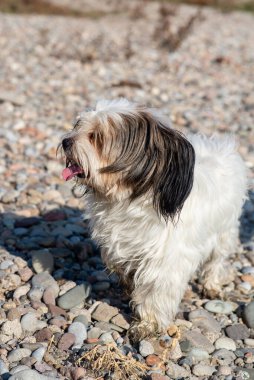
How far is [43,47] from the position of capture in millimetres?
11305

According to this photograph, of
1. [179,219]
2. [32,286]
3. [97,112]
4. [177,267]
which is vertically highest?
[97,112]

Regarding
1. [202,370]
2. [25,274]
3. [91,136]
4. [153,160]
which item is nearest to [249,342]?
[202,370]

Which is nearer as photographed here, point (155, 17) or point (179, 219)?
point (179, 219)

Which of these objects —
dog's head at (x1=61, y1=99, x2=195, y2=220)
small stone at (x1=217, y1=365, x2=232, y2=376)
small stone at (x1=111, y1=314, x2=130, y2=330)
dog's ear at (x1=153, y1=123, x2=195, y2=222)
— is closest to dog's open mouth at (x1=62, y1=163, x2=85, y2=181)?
dog's head at (x1=61, y1=99, x2=195, y2=220)

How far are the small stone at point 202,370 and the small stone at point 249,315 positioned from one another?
583 millimetres

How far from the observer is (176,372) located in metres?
3.16

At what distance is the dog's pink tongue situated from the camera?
303cm

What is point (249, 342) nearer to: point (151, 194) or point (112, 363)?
point (112, 363)

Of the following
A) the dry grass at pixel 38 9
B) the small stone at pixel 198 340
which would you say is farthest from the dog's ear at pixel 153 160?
the dry grass at pixel 38 9

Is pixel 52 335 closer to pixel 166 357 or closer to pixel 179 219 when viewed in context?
pixel 166 357

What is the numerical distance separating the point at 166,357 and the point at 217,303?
2.53ft

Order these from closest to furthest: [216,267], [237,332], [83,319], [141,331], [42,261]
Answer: [141,331]
[83,319]
[237,332]
[42,261]
[216,267]

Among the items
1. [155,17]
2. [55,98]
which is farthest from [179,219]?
Answer: [155,17]

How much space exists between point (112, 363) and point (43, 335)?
48 centimetres
